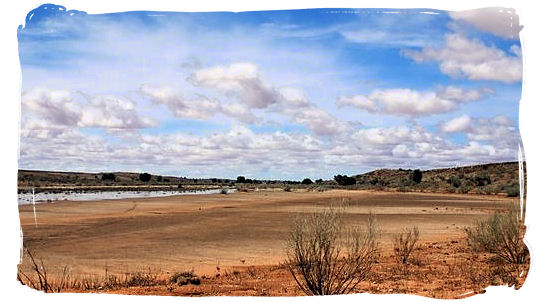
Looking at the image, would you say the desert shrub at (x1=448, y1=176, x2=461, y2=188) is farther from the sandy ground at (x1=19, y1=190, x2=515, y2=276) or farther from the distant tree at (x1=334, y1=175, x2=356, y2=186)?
the distant tree at (x1=334, y1=175, x2=356, y2=186)

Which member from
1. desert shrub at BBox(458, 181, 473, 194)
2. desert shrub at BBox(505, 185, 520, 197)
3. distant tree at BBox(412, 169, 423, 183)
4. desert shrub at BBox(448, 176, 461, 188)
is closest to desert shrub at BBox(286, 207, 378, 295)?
desert shrub at BBox(505, 185, 520, 197)

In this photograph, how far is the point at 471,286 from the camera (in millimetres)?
4996

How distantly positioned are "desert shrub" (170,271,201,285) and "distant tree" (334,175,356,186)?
7.04 feet

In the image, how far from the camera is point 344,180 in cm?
739

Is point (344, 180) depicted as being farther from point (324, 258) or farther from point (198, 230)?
point (198, 230)

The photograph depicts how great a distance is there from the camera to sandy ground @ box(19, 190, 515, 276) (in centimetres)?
660

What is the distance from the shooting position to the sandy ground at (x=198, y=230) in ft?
21.7

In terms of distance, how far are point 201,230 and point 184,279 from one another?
4828mm

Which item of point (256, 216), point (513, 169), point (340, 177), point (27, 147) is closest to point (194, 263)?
point (340, 177)

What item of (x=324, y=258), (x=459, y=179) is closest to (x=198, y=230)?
(x=459, y=179)

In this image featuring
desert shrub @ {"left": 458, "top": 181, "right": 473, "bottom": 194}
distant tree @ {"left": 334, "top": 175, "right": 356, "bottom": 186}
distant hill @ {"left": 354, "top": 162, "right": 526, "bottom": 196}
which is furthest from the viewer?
desert shrub @ {"left": 458, "top": 181, "right": 473, "bottom": 194}

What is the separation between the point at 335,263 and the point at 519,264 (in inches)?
69.8

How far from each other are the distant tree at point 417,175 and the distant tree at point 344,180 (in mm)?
809

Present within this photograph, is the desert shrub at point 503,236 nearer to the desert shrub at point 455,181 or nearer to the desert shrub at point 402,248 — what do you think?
the desert shrub at point 402,248
